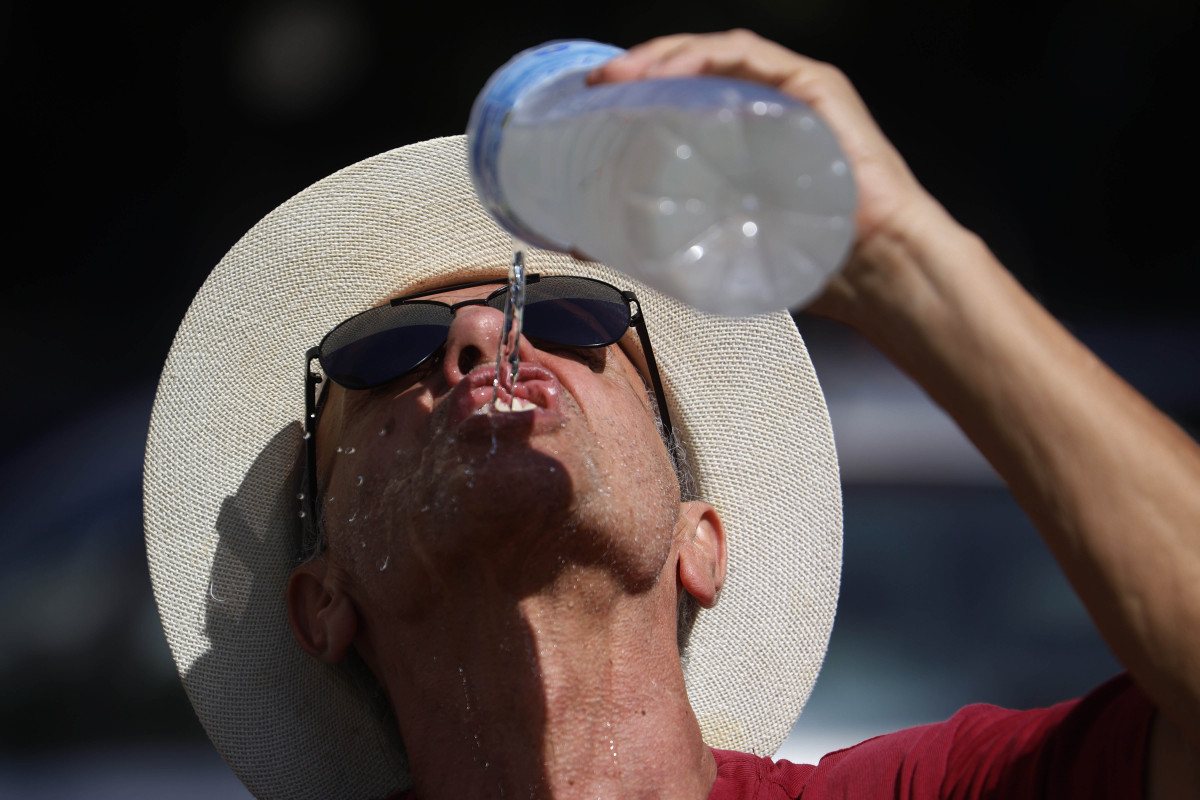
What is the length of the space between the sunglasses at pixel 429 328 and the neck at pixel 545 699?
46cm

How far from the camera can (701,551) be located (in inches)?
71.5

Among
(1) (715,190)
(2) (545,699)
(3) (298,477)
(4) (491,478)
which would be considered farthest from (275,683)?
(1) (715,190)

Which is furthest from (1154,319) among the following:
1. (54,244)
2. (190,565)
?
(54,244)

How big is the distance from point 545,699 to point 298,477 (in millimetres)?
801

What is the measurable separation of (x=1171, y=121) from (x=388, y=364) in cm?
287

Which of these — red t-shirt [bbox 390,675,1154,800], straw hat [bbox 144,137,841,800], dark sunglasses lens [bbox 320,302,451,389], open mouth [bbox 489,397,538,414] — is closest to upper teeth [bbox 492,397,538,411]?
open mouth [bbox 489,397,538,414]

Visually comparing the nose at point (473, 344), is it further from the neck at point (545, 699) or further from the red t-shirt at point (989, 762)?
the red t-shirt at point (989, 762)

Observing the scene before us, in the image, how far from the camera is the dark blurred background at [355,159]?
2.99m

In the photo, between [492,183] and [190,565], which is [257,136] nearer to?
[190,565]

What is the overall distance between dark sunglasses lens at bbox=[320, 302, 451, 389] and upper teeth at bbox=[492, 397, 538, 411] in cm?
23

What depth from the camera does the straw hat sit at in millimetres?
1848

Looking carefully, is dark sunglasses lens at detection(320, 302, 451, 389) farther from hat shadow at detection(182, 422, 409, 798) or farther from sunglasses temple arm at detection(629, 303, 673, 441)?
sunglasses temple arm at detection(629, 303, 673, 441)

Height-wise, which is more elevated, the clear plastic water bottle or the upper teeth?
the clear plastic water bottle

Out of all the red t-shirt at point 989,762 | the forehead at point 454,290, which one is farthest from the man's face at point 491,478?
the red t-shirt at point 989,762
